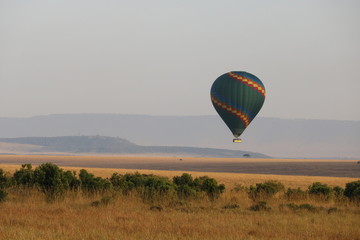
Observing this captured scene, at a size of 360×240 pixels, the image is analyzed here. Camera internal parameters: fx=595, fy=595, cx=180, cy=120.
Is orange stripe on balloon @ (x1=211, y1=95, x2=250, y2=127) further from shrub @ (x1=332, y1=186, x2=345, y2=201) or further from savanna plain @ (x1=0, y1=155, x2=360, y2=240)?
savanna plain @ (x1=0, y1=155, x2=360, y2=240)

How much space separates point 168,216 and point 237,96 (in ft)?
147

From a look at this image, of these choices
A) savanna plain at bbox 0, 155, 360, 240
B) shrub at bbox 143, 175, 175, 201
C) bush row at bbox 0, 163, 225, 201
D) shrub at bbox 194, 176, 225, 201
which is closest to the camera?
savanna plain at bbox 0, 155, 360, 240

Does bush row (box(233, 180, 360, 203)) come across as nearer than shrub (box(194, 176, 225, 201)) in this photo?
Yes

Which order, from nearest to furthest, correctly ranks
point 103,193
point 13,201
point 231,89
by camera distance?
point 13,201 < point 103,193 < point 231,89

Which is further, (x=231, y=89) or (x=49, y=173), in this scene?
(x=231, y=89)

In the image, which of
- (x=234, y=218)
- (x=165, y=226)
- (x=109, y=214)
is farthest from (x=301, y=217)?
(x=109, y=214)

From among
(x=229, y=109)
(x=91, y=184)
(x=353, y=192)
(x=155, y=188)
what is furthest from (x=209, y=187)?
(x=229, y=109)

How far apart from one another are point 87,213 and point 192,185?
9359 mm

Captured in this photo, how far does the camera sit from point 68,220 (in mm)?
17625

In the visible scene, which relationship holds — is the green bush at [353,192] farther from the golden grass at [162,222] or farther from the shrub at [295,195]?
the golden grass at [162,222]

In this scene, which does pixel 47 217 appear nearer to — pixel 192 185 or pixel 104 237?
pixel 104 237

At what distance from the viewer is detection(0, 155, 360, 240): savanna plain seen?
1545cm

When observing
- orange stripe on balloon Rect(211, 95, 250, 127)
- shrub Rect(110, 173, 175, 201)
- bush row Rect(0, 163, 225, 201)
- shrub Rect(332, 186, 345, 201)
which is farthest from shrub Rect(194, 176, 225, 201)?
orange stripe on balloon Rect(211, 95, 250, 127)

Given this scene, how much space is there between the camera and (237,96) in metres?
62.8
